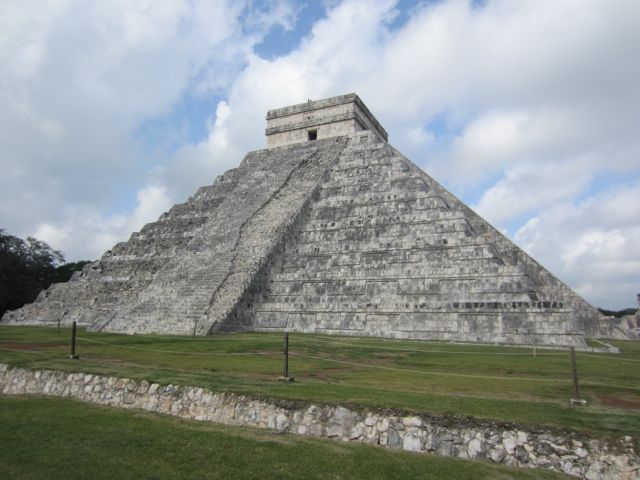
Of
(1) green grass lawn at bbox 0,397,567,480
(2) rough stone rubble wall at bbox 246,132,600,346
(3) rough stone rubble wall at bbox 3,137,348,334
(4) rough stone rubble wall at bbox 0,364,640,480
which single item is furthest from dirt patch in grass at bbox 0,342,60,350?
(1) green grass lawn at bbox 0,397,567,480

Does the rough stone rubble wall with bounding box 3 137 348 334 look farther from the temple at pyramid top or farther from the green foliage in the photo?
the green foliage

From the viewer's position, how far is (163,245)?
22.1 m

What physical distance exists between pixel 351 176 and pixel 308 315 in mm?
7131

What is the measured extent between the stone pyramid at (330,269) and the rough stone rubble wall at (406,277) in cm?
4

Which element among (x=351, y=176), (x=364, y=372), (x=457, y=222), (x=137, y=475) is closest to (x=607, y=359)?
(x=364, y=372)

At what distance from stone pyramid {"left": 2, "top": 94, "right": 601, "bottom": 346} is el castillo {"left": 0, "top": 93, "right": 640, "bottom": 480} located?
2.8 inches

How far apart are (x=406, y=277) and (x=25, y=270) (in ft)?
85.9

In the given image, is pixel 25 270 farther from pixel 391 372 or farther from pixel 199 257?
pixel 391 372

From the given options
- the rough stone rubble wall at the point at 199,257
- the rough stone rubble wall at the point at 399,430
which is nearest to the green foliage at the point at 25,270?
the rough stone rubble wall at the point at 199,257

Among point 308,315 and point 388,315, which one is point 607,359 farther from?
point 308,315

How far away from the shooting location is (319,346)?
1219 centimetres

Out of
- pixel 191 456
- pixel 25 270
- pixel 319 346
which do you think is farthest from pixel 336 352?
pixel 25 270

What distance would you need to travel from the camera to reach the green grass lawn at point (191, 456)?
14.9 ft

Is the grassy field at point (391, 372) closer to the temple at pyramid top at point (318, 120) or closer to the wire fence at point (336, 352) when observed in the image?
the wire fence at point (336, 352)
